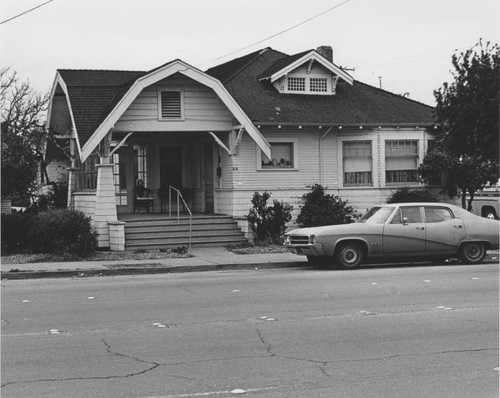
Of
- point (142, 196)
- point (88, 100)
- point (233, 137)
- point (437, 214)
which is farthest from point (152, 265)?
point (142, 196)

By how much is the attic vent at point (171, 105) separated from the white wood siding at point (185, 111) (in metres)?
0.15

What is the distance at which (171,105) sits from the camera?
2431 cm

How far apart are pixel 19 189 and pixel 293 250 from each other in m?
11.4

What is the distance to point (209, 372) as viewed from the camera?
774 centimetres

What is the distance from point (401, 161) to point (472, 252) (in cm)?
890

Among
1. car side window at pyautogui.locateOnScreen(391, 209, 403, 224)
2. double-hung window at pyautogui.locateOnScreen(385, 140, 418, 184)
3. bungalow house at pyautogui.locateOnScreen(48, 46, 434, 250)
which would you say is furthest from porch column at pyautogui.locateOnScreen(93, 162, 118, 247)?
double-hung window at pyautogui.locateOnScreen(385, 140, 418, 184)

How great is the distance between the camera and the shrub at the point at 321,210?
82.2 ft

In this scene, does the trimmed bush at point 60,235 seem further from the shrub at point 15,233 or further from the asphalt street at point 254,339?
the asphalt street at point 254,339

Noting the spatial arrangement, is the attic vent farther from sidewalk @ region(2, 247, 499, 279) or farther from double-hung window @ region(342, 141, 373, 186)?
double-hung window @ region(342, 141, 373, 186)

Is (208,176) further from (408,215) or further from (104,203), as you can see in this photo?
(408,215)

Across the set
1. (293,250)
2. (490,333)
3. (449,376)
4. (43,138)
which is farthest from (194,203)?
(449,376)

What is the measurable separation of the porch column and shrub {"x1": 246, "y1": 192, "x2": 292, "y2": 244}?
4.04 meters

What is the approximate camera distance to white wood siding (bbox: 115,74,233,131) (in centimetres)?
2375

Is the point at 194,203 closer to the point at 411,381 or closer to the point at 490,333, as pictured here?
the point at 490,333
